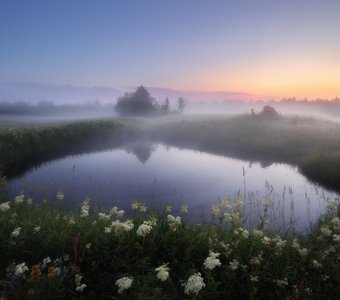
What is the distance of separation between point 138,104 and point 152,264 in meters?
103

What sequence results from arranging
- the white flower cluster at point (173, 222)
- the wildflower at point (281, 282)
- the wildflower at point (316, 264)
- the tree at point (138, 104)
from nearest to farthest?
the wildflower at point (281, 282) → the wildflower at point (316, 264) → the white flower cluster at point (173, 222) → the tree at point (138, 104)

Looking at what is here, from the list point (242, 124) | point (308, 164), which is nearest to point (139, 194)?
point (308, 164)

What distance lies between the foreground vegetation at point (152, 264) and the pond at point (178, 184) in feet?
12.9

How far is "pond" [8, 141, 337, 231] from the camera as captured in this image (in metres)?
14.9

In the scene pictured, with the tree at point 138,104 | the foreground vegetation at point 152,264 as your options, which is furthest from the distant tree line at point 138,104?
the foreground vegetation at point 152,264

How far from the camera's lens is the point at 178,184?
20.2 m

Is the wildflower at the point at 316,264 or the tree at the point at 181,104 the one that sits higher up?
the wildflower at the point at 316,264

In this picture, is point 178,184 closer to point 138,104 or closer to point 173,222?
point 173,222

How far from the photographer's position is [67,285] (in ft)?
19.5

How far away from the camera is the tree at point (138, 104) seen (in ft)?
355

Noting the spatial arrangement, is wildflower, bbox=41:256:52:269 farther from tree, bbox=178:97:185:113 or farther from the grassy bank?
tree, bbox=178:97:185:113

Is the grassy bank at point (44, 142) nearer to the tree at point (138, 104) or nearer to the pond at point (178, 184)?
the pond at point (178, 184)

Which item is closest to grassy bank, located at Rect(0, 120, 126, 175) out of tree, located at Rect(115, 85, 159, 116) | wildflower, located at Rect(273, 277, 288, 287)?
wildflower, located at Rect(273, 277, 288, 287)

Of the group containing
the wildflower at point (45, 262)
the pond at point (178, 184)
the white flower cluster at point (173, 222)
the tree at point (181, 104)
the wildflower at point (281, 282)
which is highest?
the white flower cluster at point (173, 222)
